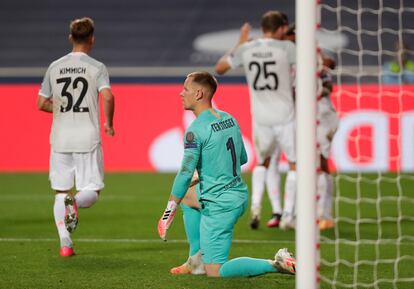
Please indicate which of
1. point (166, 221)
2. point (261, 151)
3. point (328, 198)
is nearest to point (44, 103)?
point (166, 221)

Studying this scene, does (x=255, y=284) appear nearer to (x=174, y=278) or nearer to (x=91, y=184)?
(x=174, y=278)

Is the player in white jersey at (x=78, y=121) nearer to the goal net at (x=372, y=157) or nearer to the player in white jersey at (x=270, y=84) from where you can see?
the goal net at (x=372, y=157)

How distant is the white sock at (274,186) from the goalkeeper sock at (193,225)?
2.82m

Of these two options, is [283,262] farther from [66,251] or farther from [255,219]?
[255,219]

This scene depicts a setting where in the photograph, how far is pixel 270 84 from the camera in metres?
8.38

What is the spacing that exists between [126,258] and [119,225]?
75.3 inches

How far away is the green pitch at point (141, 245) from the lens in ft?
18.4

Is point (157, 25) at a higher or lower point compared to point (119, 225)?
higher

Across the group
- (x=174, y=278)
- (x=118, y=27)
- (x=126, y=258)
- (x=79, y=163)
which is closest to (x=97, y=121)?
(x=79, y=163)

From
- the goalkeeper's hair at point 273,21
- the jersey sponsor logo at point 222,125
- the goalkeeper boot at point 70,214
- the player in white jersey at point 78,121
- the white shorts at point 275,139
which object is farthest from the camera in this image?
the white shorts at point 275,139

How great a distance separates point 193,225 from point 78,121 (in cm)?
134

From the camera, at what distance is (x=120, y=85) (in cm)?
1357

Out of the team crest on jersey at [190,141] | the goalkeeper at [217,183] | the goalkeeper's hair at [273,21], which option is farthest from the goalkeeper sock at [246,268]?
the goalkeeper's hair at [273,21]

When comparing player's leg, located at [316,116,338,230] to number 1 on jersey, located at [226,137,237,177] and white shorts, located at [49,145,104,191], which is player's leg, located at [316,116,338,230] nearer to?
white shorts, located at [49,145,104,191]
